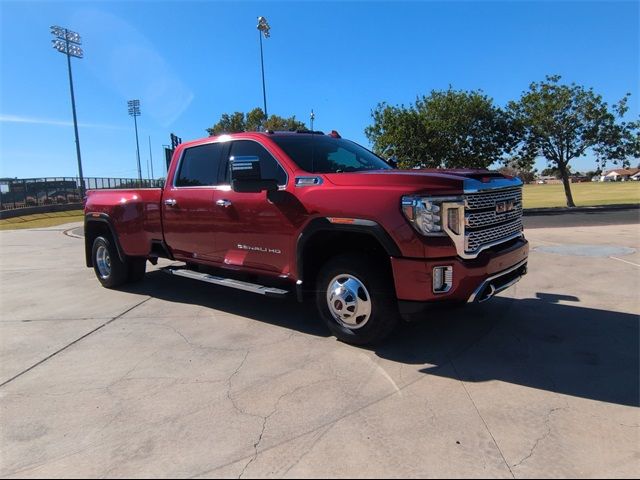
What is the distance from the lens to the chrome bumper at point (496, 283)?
409 cm

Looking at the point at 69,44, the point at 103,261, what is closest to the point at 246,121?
the point at 69,44

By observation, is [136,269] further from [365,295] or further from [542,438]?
[542,438]

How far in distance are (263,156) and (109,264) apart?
3.78m

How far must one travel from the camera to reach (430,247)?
3.93 meters

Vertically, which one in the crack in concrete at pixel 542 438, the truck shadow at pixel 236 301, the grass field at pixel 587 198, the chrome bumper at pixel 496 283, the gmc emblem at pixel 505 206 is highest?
the gmc emblem at pixel 505 206

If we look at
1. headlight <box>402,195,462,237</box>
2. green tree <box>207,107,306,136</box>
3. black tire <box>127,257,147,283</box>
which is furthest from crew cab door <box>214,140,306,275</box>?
green tree <box>207,107,306,136</box>

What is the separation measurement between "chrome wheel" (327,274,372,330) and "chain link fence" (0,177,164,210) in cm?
2996

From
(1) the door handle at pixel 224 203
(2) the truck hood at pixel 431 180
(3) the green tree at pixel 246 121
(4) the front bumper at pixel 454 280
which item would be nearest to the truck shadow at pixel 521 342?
(4) the front bumper at pixel 454 280

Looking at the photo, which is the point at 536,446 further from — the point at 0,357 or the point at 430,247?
the point at 0,357

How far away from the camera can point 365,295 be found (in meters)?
4.35

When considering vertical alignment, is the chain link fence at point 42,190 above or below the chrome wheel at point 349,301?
above

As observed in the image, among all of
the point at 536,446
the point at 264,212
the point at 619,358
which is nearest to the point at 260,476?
the point at 536,446

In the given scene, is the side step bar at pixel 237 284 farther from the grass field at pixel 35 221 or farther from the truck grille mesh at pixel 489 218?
the grass field at pixel 35 221

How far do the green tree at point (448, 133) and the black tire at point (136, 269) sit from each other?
20996 mm
